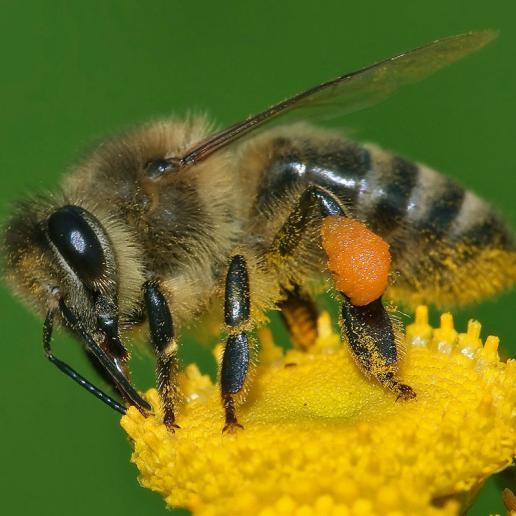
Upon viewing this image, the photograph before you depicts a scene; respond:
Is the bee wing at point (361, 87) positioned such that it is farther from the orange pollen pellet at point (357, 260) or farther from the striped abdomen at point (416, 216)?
the orange pollen pellet at point (357, 260)

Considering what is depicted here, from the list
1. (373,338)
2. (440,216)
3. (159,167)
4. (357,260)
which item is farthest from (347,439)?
(159,167)

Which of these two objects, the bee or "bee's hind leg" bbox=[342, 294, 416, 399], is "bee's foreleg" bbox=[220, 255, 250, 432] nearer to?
the bee

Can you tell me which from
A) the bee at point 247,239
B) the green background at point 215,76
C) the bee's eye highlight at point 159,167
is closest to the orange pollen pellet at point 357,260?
the bee at point 247,239

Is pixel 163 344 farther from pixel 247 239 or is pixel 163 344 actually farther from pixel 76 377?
pixel 247 239

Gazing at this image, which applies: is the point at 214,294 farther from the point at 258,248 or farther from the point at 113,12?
the point at 113,12

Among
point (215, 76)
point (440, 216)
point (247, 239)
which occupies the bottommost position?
point (215, 76)
